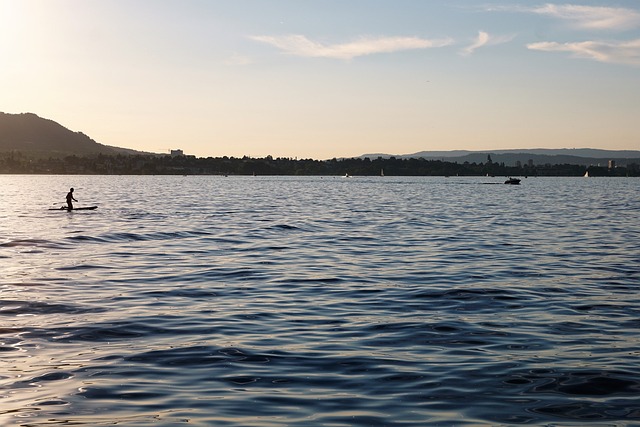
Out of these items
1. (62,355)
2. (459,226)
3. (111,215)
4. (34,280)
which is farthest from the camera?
A: (111,215)

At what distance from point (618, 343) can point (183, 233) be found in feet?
130

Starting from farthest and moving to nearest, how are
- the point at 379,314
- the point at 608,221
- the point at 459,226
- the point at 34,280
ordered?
the point at 608,221, the point at 459,226, the point at 34,280, the point at 379,314

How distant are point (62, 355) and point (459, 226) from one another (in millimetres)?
47511

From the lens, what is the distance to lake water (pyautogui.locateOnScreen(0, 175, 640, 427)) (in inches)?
521

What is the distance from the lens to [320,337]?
1888 centimetres

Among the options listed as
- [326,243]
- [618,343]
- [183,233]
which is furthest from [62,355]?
[183,233]

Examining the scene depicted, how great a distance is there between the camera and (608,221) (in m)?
67.9

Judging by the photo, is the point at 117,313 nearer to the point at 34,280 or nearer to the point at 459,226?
the point at 34,280

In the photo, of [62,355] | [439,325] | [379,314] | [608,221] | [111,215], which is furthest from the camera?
[111,215]

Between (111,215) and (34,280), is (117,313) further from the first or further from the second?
(111,215)

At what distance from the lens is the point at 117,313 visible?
22.3 m

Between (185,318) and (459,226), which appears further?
(459,226)

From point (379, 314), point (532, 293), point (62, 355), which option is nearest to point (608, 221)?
point (532, 293)

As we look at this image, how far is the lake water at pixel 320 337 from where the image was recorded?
13.2 m
